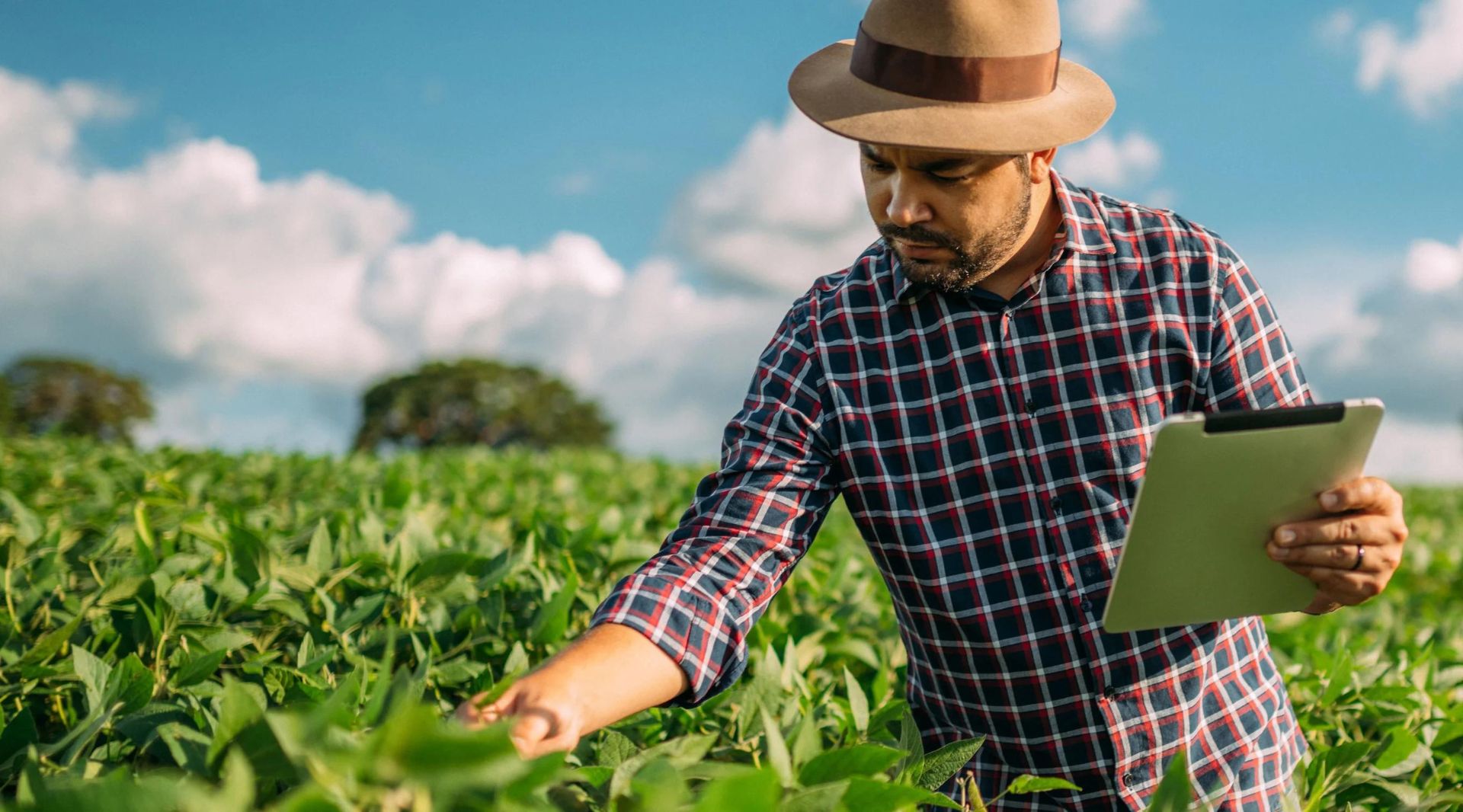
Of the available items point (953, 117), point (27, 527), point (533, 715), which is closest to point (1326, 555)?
point (953, 117)

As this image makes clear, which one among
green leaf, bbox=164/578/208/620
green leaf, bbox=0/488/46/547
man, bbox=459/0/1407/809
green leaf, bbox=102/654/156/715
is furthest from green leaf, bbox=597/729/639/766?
green leaf, bbox=0/488/46/547

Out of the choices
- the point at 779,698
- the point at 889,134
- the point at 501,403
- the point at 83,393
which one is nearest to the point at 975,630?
the point at 779,698

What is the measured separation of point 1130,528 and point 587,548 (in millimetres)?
1579

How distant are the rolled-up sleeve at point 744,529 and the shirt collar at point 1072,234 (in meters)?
0.21

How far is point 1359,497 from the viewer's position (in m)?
1.85

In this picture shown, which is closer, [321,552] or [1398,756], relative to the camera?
[1398,756]

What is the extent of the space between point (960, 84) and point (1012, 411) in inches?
25.3

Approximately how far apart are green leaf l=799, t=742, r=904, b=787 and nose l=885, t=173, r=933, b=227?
1.07m

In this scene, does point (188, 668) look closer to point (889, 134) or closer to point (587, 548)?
point (587, 548)

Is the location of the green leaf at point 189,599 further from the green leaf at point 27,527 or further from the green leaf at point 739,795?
the green leaf at point 739,795

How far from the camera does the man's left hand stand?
6.07 feet

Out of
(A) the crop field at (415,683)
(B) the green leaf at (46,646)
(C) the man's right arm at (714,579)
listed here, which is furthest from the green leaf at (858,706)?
(B) the green leaf at (46,646)

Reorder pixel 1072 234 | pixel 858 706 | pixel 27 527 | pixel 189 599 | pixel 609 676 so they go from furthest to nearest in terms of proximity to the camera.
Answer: pixel 27 527 → pixel 1072 234 → pixel 189 599 → pixel 858 706 → pixel 609 676

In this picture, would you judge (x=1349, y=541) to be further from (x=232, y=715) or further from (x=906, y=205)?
(x=232, y=715)
